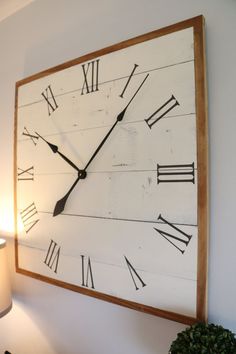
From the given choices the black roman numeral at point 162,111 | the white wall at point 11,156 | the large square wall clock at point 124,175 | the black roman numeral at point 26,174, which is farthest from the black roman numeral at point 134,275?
the black roman numeral at point 26,174

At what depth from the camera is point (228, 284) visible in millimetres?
715

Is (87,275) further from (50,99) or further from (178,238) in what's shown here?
(50,99)

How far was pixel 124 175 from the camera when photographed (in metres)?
0.88

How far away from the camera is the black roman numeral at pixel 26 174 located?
44.8 inches

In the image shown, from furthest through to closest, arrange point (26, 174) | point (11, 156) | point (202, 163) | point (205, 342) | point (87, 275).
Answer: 1. point (11, 156)
2. point (26, 174)
3. point (87, 275)
4. point (202, 163)
5. point (205, 342)

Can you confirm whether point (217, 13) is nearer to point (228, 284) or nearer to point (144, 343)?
point (228, 284)

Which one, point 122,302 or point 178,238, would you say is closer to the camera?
point 178,238

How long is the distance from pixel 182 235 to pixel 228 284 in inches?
6.7

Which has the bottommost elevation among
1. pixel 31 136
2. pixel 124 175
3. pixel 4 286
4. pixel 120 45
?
pixel 4 286

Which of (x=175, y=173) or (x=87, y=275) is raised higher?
(x=175, y=173)

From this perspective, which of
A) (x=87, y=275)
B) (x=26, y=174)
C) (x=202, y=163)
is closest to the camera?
(x=202, y=163)

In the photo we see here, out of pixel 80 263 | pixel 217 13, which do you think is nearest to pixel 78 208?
pixel 80 263

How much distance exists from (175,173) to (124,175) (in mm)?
177

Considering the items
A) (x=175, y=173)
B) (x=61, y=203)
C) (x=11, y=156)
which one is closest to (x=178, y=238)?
(x=175, y=173)
